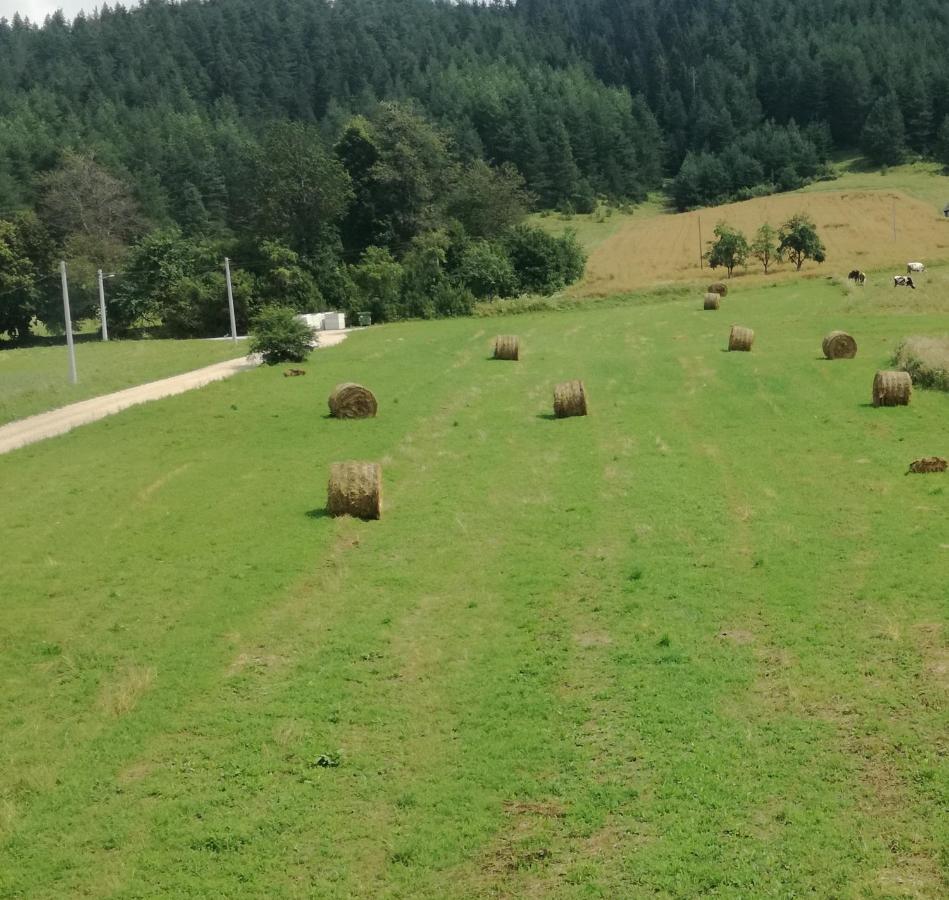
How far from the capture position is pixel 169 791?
9.98 meters

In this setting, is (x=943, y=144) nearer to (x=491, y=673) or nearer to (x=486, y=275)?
(x=486, y=275)

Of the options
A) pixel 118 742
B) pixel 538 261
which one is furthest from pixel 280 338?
pixel 538 261

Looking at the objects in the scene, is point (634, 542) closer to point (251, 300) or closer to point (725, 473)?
point (725, 473)

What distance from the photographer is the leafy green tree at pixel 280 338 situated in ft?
155

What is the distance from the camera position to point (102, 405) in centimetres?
3859

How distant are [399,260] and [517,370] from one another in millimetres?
53850

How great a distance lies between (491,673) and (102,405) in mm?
29944

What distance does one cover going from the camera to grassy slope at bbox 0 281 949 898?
8.79 metres

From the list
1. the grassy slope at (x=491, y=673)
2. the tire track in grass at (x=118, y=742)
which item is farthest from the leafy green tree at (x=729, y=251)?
the tire track in grass at (x=118, y=742)

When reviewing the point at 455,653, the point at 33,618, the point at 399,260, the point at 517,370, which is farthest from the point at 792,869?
the point at 399,260

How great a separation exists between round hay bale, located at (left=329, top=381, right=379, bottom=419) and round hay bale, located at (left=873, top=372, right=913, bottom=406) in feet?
45.5

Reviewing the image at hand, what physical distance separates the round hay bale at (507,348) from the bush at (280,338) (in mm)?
→ 9446

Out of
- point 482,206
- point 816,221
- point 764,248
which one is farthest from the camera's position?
point 816,221

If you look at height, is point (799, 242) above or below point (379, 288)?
above
